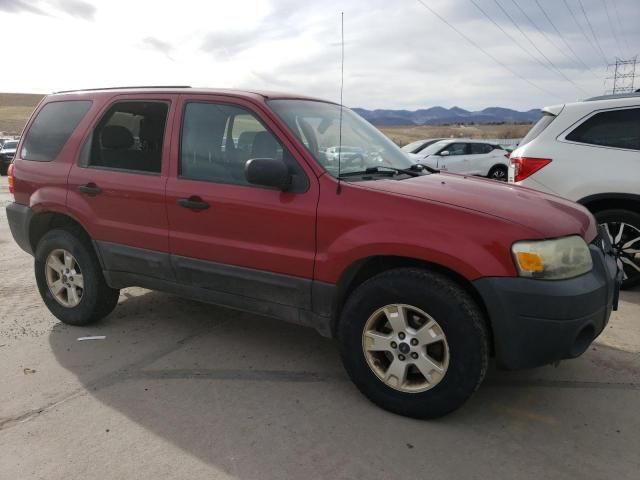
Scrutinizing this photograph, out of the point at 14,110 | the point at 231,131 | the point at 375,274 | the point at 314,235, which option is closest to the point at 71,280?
the point at 231,131

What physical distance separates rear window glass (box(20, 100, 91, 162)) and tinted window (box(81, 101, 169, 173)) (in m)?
0.28

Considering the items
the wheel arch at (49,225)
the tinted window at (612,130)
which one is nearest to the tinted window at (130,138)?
the wheel arch at (49,225)

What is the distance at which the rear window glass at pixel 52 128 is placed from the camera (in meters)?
4.21

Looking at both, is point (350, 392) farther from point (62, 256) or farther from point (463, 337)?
point (62, 256)

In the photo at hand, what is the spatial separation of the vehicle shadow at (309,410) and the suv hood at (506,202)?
3.41ft

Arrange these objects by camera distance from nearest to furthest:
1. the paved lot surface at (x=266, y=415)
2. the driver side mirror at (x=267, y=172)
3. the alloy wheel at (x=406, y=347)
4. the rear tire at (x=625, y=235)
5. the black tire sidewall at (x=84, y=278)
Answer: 1. the paved lot surface at (x=266, y=415)
2. the alloy wheel at (x=406, y=347)
3. the driver side mirror at (x=267, y=172)
4. the black tire sidewall at (x=84, y=278)
5. the rear tire at (x=625, y=235)

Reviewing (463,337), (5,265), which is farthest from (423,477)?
(5,265)

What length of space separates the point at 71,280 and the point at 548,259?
356 centimetres

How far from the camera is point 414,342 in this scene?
112 inches

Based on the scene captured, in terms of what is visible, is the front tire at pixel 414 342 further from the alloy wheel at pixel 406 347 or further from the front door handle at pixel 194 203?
the front door handle at pixel 194 203

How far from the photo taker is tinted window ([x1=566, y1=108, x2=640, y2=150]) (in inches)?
199

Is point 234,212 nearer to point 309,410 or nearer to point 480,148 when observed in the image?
point 309,410

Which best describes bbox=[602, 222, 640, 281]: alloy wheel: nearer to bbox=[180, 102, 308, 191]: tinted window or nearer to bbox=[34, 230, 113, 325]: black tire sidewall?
bbox=[180, 102, 308, 191]: tinted window

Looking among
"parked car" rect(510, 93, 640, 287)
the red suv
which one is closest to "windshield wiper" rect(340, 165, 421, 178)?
the red suv
